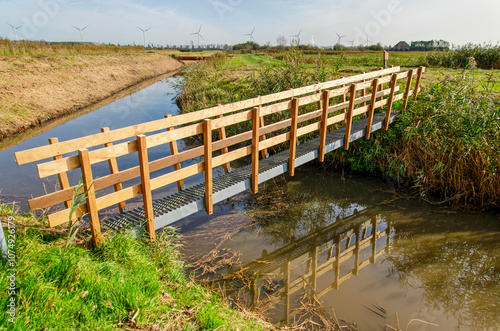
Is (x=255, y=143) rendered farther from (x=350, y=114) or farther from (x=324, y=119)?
(x=350, y=114)

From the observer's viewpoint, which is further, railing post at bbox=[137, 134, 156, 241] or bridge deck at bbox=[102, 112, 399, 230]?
bridge deck at bbox=[102, 112, 399, 230]

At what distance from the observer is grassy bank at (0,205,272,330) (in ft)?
10.7

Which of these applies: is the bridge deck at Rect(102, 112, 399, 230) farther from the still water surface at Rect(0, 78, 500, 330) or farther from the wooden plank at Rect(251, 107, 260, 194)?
the still water surface at Rect(0, 78, 500, 330)

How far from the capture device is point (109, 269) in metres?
4.16

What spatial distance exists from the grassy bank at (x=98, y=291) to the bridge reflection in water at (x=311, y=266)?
81 centimetres

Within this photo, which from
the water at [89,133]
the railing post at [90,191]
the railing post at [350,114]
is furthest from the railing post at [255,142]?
the water at [89,133]

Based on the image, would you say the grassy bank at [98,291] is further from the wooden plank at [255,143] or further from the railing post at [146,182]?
the wooden plank at [255,143]

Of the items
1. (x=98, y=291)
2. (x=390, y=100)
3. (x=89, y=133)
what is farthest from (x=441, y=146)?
(x=89, y=133)

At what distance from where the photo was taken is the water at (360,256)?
17.6 ft

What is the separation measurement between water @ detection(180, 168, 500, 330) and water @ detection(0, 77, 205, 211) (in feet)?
9.98

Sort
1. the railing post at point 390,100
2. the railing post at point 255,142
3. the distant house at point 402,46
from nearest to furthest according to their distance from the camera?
the railing post at point 255,142 < the railing post at point 390,100 < the distant house at point 402,46

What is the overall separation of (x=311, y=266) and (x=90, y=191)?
4010 mm

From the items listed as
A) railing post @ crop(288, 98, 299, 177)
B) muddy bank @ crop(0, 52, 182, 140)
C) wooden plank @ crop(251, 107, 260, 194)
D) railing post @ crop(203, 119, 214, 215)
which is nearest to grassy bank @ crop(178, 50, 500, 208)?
railing post @ crop(288, 98, 299, 177)

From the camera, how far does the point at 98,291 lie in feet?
12.2
